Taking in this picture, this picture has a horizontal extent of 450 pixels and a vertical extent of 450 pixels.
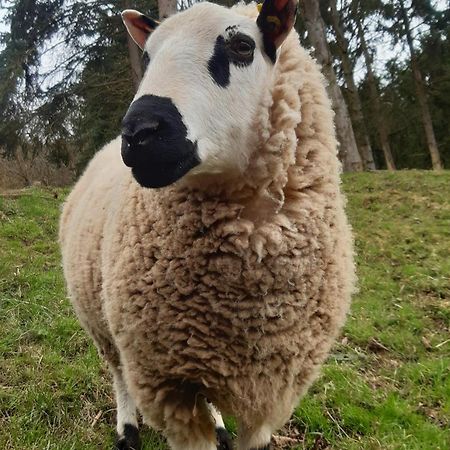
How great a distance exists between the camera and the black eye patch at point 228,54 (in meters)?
1.93

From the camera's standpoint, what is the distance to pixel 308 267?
2125 millimetres

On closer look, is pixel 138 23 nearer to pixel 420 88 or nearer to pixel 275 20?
pixel 275 20

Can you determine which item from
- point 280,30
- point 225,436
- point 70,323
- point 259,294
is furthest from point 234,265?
point 70,323

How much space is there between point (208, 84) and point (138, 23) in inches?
33.6

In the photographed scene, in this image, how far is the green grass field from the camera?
3.01 metres

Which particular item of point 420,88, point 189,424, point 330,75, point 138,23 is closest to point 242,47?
point 138,23

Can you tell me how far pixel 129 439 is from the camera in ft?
9.76

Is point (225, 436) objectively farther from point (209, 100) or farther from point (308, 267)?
point (209, 100)

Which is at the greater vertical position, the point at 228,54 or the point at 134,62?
the point at 134,62

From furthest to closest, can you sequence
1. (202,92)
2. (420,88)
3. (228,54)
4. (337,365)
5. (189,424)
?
1. (420,88)
2. (337,365)
3. (189,424)
4. (228,54)
5. (202,92)

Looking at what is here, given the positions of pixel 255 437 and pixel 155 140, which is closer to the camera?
pixel 155 140

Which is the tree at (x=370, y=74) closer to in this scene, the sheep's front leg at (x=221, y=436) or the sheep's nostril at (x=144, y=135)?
the sheep's front leg at (x=221, y=436)

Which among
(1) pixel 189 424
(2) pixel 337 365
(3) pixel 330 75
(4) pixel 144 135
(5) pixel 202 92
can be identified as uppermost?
(3) pixel 330 75

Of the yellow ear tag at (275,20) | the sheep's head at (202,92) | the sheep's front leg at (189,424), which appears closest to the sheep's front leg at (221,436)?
the sheep's front leg at (189,424)
